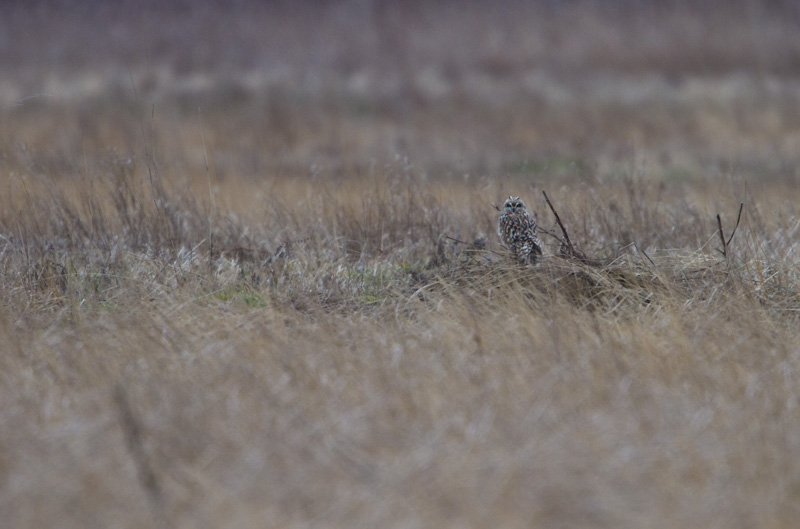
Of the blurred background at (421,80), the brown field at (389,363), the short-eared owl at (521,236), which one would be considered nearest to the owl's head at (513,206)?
the short-eared owl at (521,236)

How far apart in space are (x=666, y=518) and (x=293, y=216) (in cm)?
463

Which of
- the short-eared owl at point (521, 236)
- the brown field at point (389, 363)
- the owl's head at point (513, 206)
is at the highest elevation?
the owl's head at point (513, 206)

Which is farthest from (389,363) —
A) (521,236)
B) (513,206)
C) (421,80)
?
(421,80)

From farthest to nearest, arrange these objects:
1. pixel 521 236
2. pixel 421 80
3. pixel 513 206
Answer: pixel 421 80 → pixel 513 206 → pixel 521 236

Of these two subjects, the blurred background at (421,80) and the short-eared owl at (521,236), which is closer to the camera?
the short-eared owl at (521,236)

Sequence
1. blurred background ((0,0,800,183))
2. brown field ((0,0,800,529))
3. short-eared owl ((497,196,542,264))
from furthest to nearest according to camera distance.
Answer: blurred background ((0,0,800,183)) → short-eared owl ((497,196,542,264)) → brown field ((0,0,800,529))

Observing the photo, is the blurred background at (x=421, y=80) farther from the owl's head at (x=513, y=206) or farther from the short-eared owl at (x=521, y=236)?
the short-eared owl at (x=521, y=236)

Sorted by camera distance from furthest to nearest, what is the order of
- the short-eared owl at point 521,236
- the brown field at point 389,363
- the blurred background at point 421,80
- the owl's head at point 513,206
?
the blurred background at point 421,80 → the owl's head at point 513,206 → the short-eared owl at point 521,236 → the brown field at point 389,363

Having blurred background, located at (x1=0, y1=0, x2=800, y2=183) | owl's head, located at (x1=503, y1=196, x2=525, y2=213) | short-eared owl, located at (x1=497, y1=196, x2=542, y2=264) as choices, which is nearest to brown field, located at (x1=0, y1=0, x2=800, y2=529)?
short-eared owl, located at (x1=497, y1=196, x2=542, y2=264)

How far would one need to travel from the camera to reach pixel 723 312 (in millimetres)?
4137

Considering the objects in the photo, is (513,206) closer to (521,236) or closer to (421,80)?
(521,236)

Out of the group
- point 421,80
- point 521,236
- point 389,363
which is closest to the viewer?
point 389,363

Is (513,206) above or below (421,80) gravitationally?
below

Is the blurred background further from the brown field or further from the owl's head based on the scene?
the owl's head
